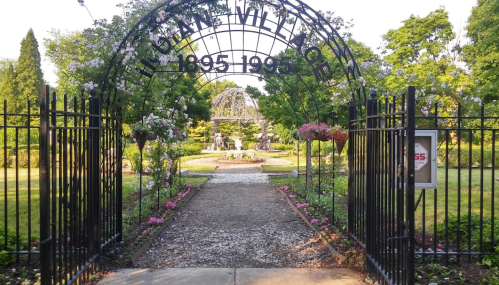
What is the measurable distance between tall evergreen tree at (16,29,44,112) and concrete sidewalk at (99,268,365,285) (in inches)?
1186

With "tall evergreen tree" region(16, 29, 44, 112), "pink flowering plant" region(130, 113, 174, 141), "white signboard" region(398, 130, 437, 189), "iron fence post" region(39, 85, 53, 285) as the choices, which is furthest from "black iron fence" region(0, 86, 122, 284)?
"tall evergreen tree" region(16, 29, 44, 112)

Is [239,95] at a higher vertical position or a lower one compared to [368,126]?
higher

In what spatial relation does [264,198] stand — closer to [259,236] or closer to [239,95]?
[259,236]

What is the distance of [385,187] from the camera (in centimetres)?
369

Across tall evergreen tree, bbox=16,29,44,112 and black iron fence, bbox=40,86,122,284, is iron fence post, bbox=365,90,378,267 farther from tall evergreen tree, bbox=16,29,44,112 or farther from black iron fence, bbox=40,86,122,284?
tall evergreen tree, bbox=16,29,44,112

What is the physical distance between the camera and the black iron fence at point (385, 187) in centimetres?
298

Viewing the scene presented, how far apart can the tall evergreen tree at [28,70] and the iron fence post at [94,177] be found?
2954 cm

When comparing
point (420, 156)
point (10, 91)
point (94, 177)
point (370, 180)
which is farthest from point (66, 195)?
point (10, 91)

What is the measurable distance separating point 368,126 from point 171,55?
4061 mm

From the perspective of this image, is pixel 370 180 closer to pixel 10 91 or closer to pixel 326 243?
pixel 326 243

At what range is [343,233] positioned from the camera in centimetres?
591

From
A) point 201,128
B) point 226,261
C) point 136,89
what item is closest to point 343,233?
point 226,261

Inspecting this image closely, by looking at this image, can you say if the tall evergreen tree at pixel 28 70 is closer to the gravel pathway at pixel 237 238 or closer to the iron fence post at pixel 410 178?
the gravel pathway at pixel 237 238

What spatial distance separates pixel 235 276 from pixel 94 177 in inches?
72.3
